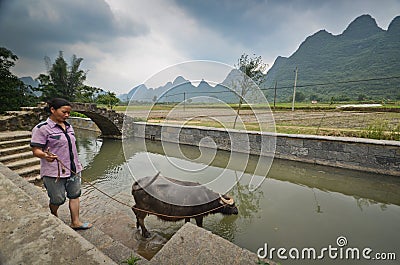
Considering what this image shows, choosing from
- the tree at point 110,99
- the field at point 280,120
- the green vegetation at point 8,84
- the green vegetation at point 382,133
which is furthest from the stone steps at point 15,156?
the tree at point 110,99

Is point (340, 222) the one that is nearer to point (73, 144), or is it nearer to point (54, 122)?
point (73, 144)

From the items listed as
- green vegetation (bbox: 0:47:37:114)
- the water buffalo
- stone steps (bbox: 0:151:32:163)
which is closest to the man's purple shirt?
the water buffalo

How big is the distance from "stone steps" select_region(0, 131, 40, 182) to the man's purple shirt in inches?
124

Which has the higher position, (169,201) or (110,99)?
(110,99)

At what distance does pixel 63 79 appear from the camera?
72.3 ft

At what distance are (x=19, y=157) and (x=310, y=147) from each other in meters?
8.13

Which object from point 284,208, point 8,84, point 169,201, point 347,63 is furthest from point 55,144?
point 347,63

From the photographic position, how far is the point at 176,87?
394 centimetres

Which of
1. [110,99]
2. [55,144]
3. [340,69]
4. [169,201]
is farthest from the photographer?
[340,69]

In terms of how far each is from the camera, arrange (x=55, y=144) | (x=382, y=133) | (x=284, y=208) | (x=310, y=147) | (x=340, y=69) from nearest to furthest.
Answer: (x=55, y=144) → (x=284, y=208) → (x=382, y=133) → (x=310, y=147) → (x=340, y=69)

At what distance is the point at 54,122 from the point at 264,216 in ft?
11.3

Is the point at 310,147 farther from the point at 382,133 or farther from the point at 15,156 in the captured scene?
the point at 15,156

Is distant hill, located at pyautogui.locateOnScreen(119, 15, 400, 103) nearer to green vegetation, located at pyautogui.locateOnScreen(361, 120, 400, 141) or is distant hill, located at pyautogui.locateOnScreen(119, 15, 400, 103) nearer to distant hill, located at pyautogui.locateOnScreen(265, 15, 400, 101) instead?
distant hill, located at pyautogui.locateOnScreen(265, 15, 400, 101)

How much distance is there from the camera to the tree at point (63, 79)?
20886mm
